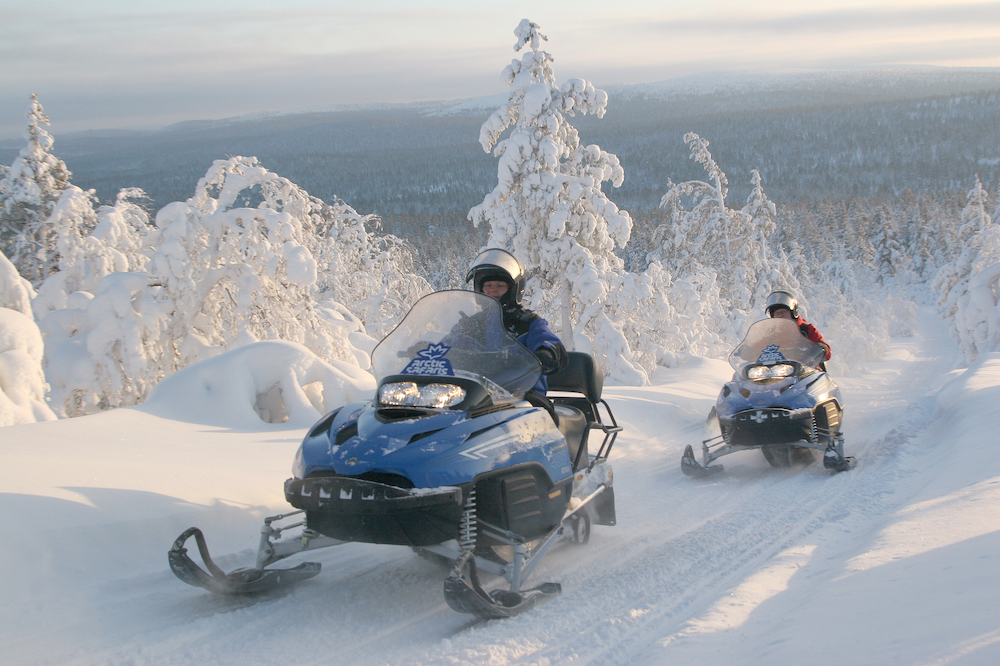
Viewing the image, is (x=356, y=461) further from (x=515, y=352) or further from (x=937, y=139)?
(x=937, y=139)

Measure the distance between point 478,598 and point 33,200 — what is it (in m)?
21.5

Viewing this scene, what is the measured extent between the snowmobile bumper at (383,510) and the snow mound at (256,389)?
4.33 meters

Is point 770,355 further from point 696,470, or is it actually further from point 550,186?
point 550,186

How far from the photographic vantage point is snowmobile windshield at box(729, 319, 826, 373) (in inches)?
309

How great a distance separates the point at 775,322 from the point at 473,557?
18.7 feet

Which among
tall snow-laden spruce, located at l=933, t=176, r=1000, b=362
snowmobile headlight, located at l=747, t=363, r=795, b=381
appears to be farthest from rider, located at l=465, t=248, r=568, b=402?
tall snow-laden spruce, located at l=933, t=176, r=1000, b=362

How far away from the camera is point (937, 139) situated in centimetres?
14025

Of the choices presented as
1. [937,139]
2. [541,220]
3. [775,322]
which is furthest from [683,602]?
[937,139]

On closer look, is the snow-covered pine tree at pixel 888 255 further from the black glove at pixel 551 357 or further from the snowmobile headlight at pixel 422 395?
the snowmobile headlight at pixel 422 395

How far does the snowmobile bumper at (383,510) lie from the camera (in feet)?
10.9

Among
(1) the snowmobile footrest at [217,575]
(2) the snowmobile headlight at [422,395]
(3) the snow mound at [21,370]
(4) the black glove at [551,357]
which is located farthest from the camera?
(3) the snow mound at [21,370]

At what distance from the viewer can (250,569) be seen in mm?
3807

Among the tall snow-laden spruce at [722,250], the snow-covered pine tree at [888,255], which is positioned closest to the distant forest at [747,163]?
the snow-covered pine tree at [888,255]

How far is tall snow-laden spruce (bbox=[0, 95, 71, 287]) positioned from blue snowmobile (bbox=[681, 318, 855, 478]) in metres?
18.9
